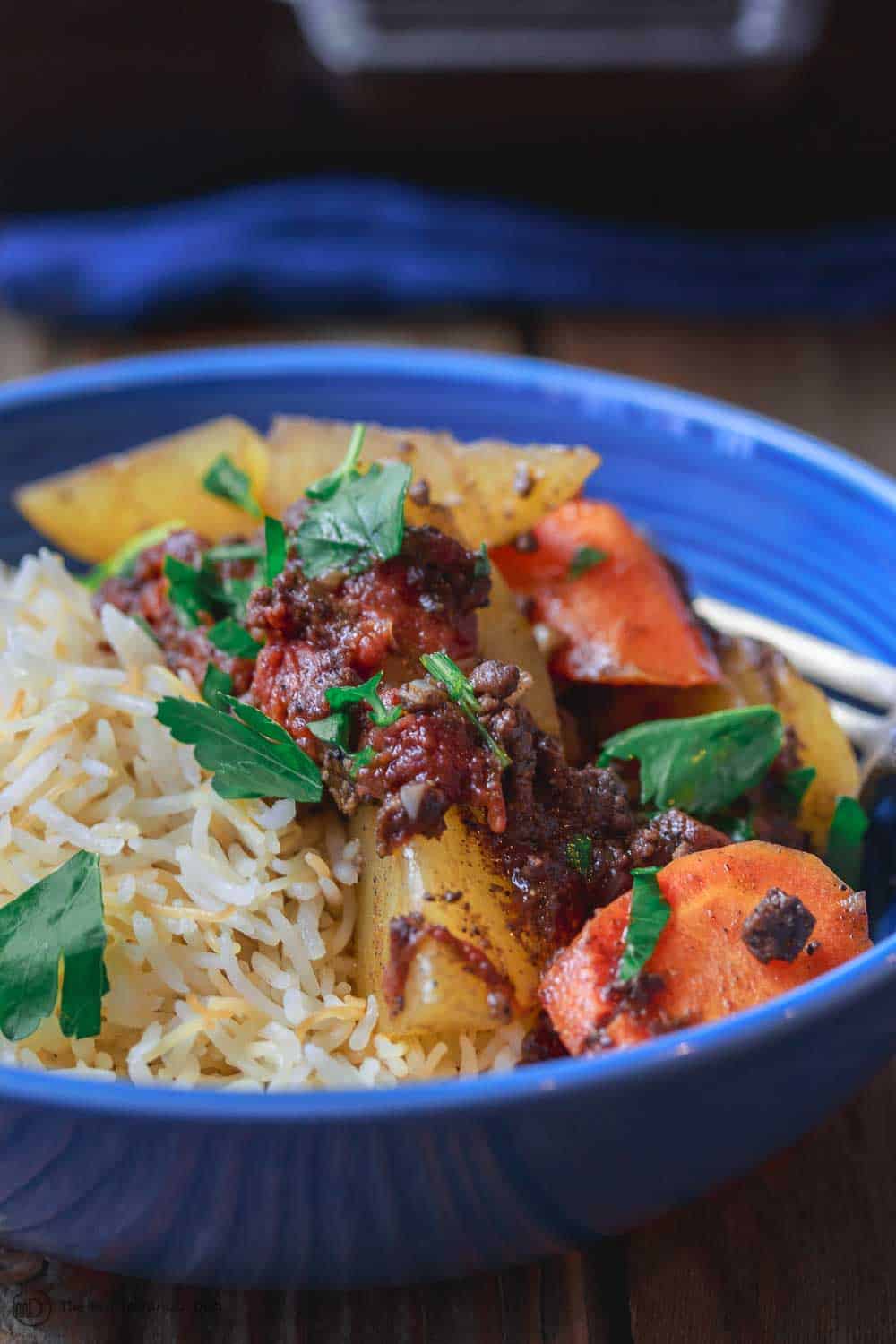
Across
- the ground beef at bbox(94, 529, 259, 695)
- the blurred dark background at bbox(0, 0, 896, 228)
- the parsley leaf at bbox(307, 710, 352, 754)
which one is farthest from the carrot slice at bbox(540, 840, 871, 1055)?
the blurred dark background at bbox(0, 0, 896, 228)

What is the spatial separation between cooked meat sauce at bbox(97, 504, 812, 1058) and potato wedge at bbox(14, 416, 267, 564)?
2.69 ft

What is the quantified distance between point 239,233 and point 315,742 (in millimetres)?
4715

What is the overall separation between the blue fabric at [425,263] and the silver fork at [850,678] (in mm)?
3123

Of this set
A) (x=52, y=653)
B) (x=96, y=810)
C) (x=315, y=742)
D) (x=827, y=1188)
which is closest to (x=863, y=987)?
(x=827, y=1188)

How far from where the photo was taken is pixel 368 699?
2.83 m

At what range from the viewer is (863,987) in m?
2.29

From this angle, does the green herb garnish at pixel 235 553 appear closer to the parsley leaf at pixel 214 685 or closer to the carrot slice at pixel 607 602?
the parsley leaf at pixel 214 685

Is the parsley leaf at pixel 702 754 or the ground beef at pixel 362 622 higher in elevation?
the ground beef at pixel 362 622

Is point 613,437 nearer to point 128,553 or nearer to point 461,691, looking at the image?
point 128,553

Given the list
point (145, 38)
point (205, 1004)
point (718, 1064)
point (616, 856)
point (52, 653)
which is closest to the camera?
point (718, 1064)

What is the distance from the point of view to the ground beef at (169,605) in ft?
10.8

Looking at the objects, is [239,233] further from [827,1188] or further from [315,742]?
[827,1188]

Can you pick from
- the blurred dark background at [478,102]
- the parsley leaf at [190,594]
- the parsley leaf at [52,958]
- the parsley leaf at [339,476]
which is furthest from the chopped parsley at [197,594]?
the blurred dark background at [478,102]

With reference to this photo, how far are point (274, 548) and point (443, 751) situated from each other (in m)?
0.72
